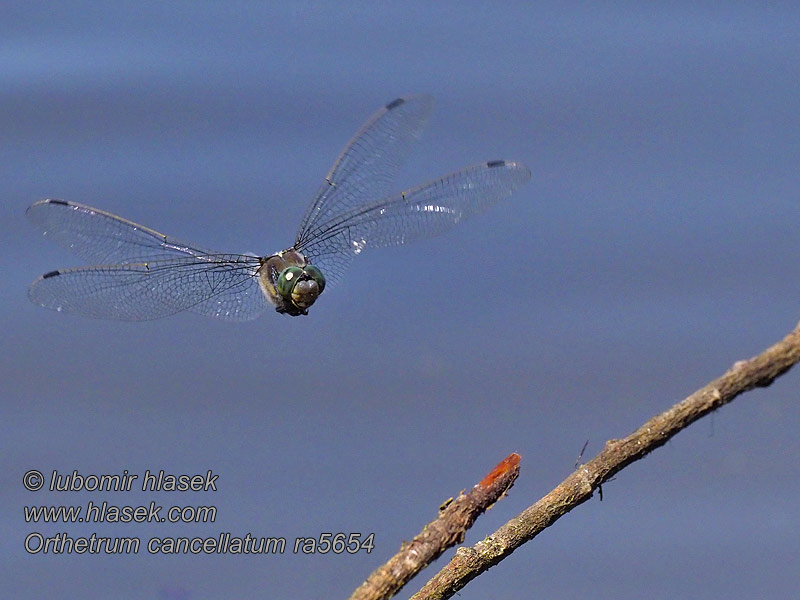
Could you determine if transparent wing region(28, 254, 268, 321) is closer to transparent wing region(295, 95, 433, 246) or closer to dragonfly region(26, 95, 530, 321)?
dragonfly region(26, 95, 530, 321)

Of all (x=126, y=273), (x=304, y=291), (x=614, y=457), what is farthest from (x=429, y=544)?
(x=126, y=273)

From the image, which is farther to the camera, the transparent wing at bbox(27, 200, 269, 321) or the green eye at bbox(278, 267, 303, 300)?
the green eye at bbox(278, 267, 303, 300)

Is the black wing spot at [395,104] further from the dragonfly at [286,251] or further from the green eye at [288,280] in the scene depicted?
the green eye at [288,280]

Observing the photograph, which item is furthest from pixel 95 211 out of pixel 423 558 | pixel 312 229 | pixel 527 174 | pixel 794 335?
pixel 794 335

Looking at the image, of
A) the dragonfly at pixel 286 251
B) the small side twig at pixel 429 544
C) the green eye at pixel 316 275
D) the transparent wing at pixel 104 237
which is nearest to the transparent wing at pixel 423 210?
the dragonfly at pixel 286 251

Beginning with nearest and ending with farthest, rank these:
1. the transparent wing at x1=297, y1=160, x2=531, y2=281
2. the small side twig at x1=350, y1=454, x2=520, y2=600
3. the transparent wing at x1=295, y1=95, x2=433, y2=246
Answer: the small side twig at x1=350, y1=454, x2=520, y2=600 < the transparent wing at x1=297, y1=160, x2=531, y2=281 < the transparent wing at x1=295, y1=95, x2=433, y2=246

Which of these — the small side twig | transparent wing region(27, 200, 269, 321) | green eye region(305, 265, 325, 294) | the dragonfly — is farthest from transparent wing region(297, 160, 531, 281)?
the small side twig
